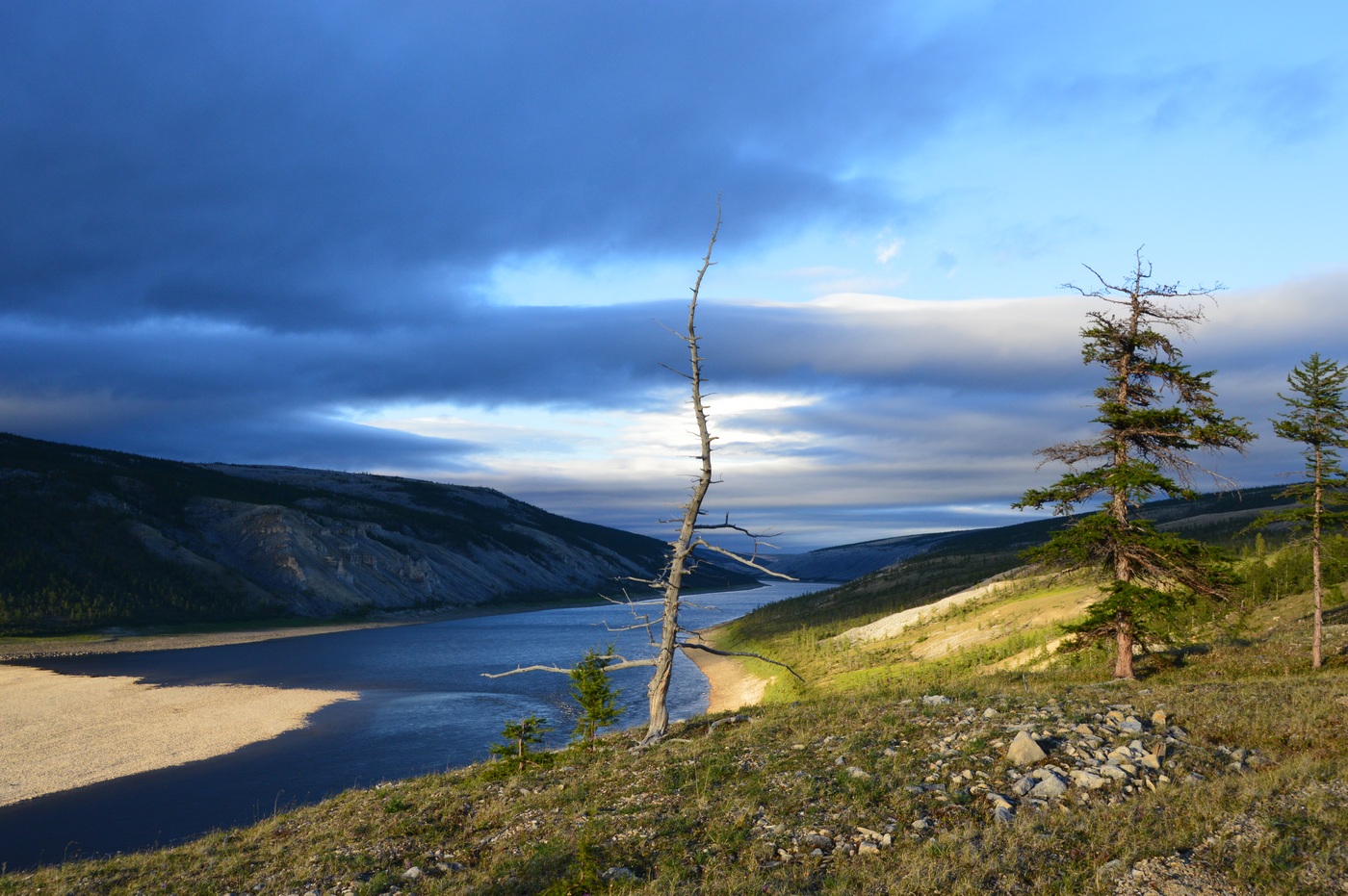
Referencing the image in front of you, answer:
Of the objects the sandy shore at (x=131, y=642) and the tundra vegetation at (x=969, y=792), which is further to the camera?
the sandy shore at (x=131, y=642)

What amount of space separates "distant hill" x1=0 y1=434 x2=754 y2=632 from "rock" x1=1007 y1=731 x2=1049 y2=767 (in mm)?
80826

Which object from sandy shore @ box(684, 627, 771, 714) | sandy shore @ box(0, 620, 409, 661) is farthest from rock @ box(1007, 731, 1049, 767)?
sandy shore @ box(0, 620, 409, 661)

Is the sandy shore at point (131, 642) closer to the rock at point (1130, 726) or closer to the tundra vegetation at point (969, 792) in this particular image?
the tundra vegetation at point (969, 792)

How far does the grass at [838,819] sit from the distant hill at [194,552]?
77.7 meters

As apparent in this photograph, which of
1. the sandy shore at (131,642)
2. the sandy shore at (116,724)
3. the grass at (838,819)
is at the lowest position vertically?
the sandy shore at (131,642)

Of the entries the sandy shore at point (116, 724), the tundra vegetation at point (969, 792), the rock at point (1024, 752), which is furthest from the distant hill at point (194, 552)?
the rock at point (1024, 752)

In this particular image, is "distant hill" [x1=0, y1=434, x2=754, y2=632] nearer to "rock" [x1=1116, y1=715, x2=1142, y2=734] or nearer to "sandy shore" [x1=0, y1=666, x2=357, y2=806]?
"sandy shore" [x1=0, y1=666, x2=357, y2=806]

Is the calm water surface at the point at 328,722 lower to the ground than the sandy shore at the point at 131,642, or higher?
higher

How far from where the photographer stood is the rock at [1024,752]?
11797 millimetres

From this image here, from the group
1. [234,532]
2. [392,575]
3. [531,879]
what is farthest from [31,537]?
[531,879]

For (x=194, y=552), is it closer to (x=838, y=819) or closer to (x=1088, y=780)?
(x=838, y=819)

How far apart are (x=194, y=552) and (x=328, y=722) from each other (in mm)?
81386

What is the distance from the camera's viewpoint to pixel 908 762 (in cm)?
1253

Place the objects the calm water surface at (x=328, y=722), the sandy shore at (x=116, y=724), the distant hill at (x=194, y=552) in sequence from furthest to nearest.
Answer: the distant hill at (x=194, y=552) < the sandy shore at (x=116, y=724) < the calm water surface at (x=328, y=722)
